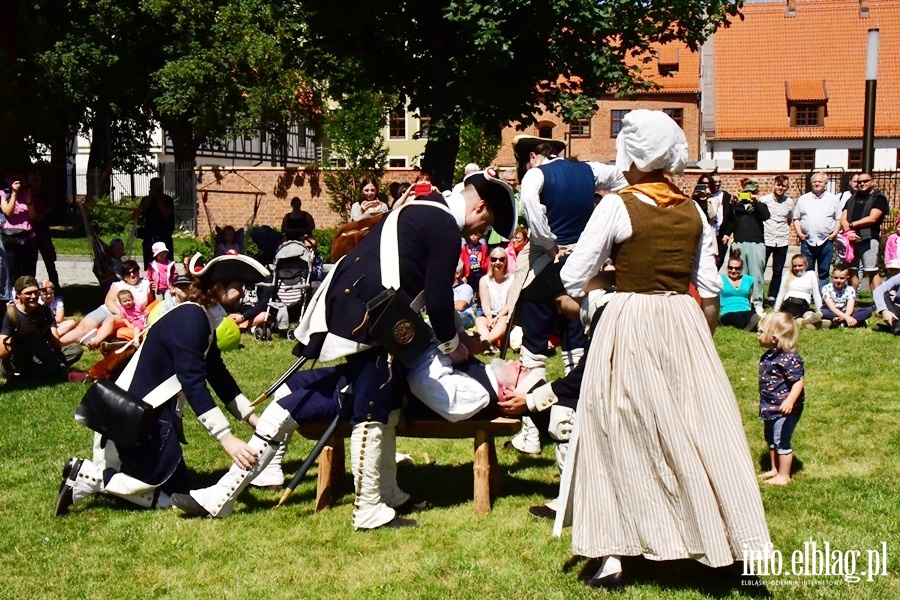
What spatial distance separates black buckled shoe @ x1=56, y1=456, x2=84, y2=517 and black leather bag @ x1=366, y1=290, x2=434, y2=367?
200 centimetres

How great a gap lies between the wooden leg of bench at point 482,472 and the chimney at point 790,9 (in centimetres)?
4825

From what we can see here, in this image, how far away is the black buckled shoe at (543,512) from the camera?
18.2ft

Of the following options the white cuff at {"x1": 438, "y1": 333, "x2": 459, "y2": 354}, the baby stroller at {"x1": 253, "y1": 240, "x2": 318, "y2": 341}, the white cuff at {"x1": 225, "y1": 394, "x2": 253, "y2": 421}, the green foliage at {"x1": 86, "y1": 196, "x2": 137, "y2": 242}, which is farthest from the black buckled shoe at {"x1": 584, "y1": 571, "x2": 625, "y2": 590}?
the green foliage at {"x1": 86, "y1": 196, "x2": 137, "y2": 242}

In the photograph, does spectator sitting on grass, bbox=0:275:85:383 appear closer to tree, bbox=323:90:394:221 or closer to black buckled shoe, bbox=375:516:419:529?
black buckled shoe, bbox=375:516:419:529

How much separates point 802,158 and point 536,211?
45.3 meters

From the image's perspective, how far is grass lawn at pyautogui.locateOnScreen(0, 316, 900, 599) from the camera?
466cm

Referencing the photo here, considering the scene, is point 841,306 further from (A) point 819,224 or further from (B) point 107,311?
(B) point 107,311

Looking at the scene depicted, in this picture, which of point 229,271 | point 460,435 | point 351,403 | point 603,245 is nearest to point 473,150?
point 229,271

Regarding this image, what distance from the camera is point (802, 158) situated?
47969 mm

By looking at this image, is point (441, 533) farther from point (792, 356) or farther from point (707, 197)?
point (707, 197)

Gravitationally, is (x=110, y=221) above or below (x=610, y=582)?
above

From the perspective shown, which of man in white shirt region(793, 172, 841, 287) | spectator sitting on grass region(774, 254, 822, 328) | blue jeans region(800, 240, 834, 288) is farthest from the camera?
blue jeans region(800, 240, 834, 288)

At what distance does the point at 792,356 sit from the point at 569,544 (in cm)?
216

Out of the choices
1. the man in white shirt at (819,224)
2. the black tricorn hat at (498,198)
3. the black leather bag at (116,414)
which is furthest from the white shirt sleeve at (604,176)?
the man in white shirt at (819,224)
